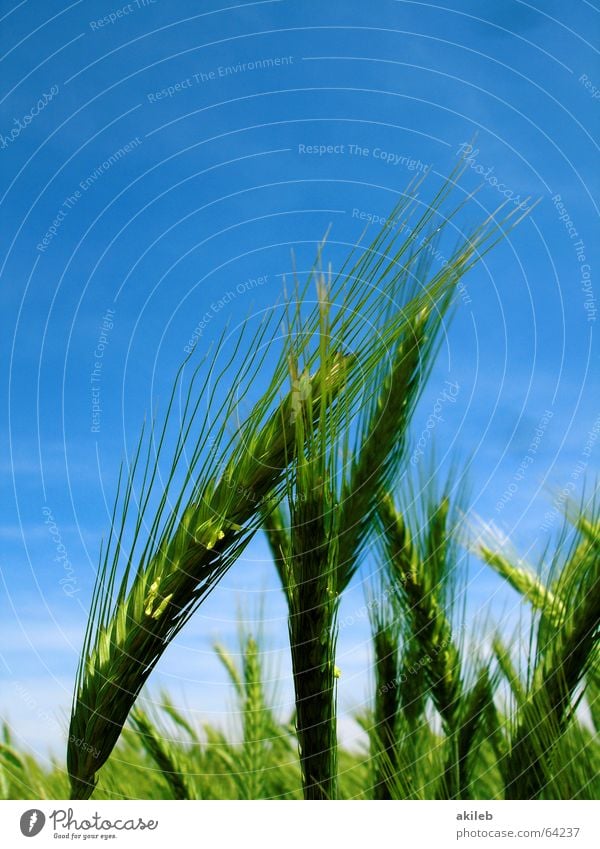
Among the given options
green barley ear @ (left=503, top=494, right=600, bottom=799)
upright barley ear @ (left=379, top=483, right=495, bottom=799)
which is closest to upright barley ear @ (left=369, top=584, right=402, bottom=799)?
upright barley ear @ (left=379, top=483, right=495, bottom=799)

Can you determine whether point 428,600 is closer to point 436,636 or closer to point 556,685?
point 436,636

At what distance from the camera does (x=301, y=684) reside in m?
0.75

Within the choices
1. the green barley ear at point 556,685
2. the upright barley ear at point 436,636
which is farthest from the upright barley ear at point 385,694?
the green barley ear at point 556,685

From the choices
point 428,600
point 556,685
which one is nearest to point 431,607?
point 428,600

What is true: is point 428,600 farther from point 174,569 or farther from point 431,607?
point 174,569

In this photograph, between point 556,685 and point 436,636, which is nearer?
point 556,685
